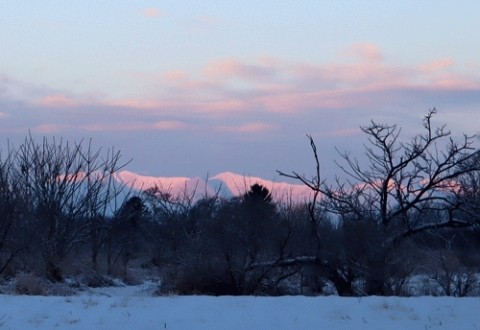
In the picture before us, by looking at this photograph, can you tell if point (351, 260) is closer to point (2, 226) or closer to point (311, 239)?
point (311, 239)
